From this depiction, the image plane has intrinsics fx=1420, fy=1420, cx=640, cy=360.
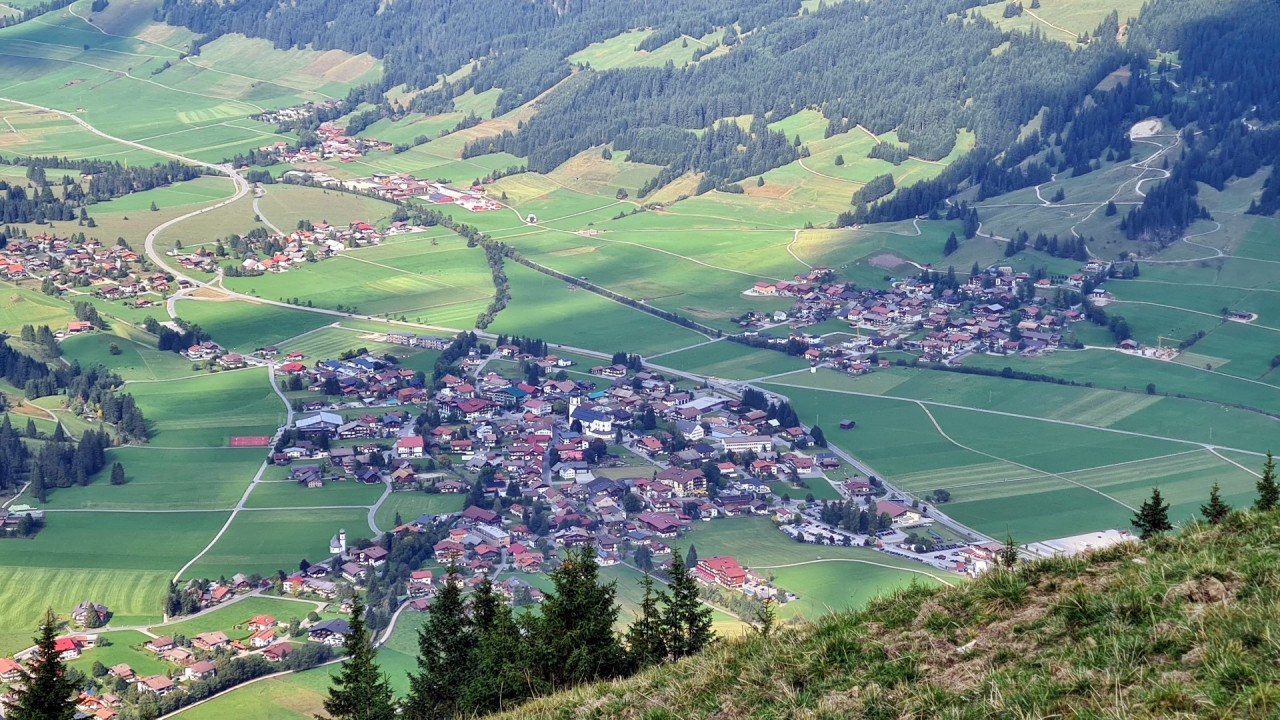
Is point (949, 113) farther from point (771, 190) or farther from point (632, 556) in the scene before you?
point (632, 556)

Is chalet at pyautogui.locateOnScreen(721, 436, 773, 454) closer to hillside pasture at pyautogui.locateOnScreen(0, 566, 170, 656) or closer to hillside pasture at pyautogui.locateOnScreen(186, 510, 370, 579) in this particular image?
hillside pasture at pyautogui.locateOnScreen(186, 510, 370, 579)

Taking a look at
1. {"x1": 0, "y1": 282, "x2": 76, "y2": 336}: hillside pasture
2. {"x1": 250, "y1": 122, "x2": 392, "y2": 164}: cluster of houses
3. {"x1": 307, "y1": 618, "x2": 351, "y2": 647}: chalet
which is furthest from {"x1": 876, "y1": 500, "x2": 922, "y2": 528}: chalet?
{"x1": 250, "y1": 122, "x2": 392, "y2": 164}: cluster of houses

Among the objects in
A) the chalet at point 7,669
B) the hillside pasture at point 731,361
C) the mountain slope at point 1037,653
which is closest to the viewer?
the mountain slope at point 1037,653

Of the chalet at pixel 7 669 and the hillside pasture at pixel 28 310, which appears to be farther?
the hillside pasture at pixel 28 310

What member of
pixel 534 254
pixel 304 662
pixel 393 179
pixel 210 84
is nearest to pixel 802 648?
pixel 304 662

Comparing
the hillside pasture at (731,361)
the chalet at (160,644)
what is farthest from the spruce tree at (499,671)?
the hillside pasture at (731,361)

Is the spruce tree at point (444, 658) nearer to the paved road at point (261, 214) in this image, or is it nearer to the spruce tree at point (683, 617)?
the spruce tree at point (683, 617)
